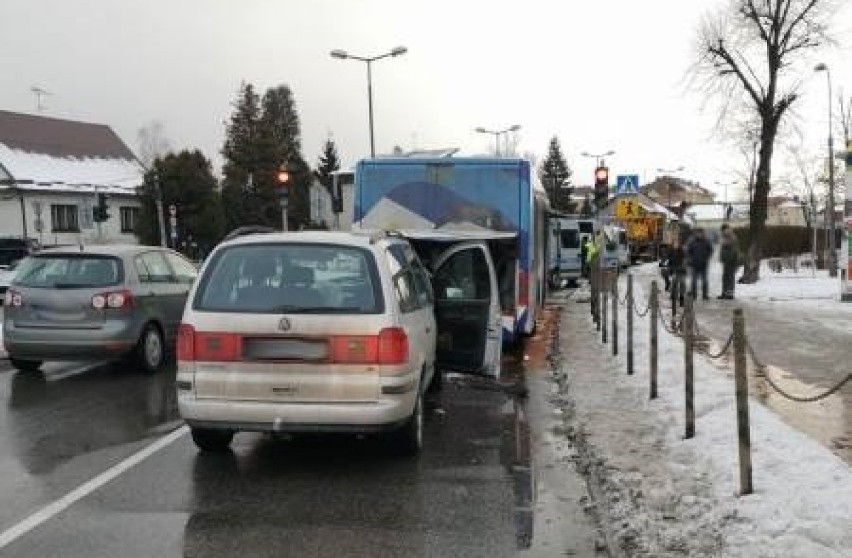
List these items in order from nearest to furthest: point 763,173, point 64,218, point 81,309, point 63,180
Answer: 1. point 81,309
2. point 763,173
3. point 64,218
4. point 63,180

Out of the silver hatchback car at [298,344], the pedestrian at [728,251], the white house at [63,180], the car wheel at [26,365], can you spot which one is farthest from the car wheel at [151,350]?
the white house at [63,180]

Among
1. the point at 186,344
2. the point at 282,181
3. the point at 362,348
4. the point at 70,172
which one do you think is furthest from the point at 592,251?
the point at 70,172

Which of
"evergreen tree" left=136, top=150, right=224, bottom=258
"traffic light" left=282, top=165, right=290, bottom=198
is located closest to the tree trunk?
"traffic light" left=282, top=165, right=290, bottom=198

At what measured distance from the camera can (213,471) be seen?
730 cm

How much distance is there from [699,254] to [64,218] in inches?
2005

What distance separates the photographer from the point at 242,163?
3017 inches

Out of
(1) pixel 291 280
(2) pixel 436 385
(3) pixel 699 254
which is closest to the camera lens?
(3) pixel 699 254

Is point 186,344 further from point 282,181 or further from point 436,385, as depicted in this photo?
point 282,181

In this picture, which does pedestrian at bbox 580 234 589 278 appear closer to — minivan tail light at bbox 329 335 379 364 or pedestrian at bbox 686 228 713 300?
minivan tail light at bbox 329 335 379 364

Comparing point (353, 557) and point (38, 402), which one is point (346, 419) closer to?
point (353, 557)

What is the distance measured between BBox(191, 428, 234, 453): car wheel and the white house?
40.7 metres

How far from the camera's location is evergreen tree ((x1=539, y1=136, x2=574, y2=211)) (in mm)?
120012

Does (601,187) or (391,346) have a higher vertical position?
(601,187)

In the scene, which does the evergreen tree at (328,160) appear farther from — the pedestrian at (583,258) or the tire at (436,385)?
the tire at (436,385)
